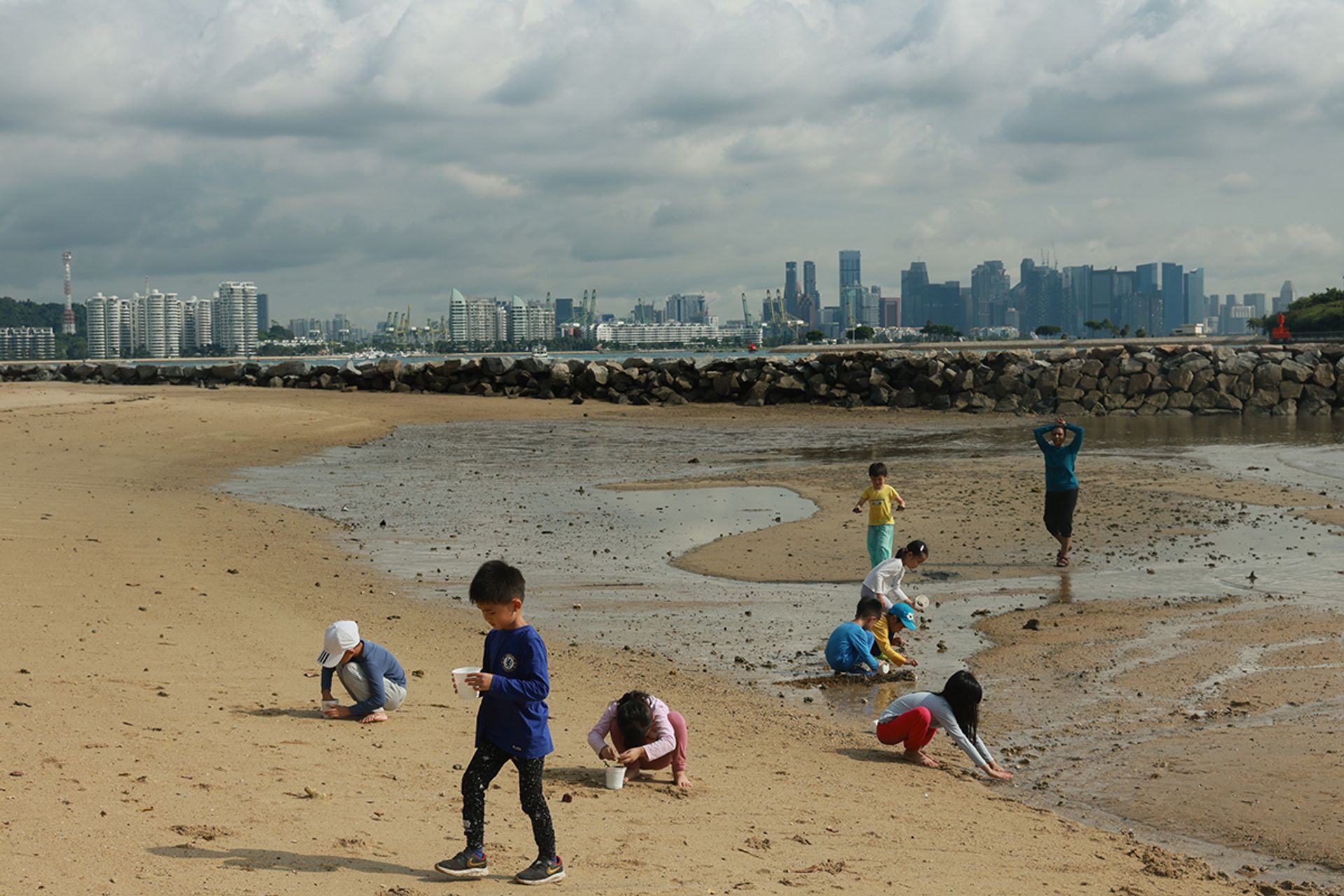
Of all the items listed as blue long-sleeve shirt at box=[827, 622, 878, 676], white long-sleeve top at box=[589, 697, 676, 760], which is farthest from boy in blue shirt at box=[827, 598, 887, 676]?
white long-sleeve top at box=[589, 697, 676, 760]

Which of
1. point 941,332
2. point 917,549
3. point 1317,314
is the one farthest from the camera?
point 941,332

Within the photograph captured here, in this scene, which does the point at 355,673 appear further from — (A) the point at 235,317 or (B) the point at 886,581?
(A) the point at 235,317

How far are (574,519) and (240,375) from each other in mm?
36077

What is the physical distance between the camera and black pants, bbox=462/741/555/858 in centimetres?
550

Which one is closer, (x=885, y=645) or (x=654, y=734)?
(x=654, y=734)

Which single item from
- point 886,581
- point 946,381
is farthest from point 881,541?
point 946,381

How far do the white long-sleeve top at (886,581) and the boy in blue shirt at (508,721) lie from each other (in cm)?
522

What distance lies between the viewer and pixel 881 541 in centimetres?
1290

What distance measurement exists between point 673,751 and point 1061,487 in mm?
9132

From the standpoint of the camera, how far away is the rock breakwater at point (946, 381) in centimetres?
4144

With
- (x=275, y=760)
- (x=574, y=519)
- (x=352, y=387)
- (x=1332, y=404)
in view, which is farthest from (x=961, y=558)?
(x=352, y=387)

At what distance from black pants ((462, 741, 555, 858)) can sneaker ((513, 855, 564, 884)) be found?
29mm

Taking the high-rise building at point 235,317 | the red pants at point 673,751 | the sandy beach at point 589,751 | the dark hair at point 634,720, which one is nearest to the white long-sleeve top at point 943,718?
the sandy beach at point 589,751

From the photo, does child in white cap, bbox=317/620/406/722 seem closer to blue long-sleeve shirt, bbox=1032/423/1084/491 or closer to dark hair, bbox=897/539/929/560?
dark hair, bbox=897/539/929/560
